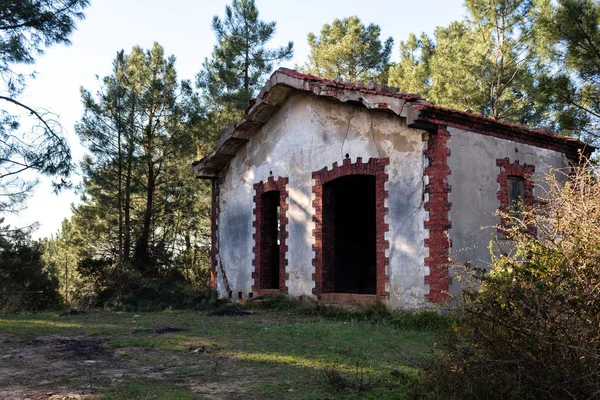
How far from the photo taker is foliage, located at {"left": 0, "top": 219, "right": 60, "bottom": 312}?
727 inches

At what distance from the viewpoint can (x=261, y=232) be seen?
1496 cm

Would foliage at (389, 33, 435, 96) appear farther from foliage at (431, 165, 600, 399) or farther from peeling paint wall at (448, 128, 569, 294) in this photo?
foliage at (431, 165, 600, 399)

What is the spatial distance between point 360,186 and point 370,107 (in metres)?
5.35

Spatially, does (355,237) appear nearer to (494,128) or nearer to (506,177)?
(506,177)

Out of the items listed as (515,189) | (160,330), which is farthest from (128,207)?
(515,189)

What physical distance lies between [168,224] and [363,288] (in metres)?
12.2

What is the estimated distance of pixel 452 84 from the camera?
929 inches

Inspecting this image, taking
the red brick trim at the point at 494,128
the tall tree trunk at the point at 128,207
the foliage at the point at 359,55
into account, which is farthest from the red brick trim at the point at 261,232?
the foliage at the point at 359,55

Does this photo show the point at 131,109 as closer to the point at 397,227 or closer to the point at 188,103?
the point at 188,103

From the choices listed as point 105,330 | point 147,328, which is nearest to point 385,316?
point 147,328

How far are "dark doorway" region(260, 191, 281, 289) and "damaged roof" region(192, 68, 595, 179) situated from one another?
1.94 metres

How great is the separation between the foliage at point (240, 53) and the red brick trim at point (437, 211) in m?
17.8

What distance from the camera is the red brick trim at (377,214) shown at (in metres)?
11.3

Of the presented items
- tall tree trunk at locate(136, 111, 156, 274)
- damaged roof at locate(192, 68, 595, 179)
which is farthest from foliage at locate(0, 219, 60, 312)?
damaged roof at locate(192, 68, 595, 179)
